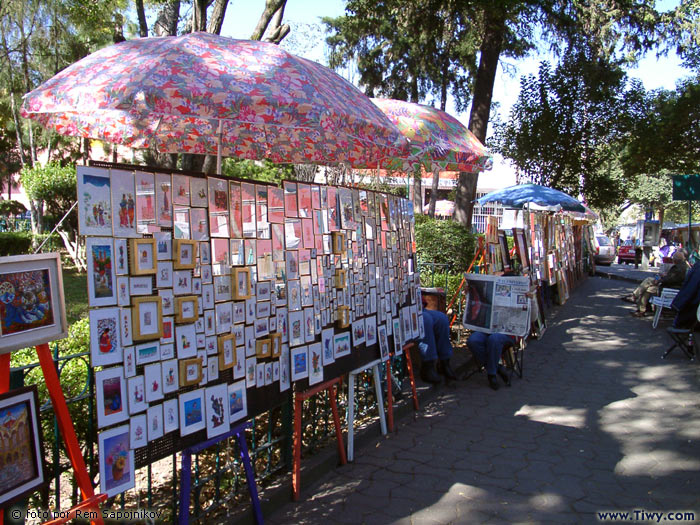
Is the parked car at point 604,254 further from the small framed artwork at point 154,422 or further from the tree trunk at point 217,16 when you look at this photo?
the small framed artwork at point 154,422

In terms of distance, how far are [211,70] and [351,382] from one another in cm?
272

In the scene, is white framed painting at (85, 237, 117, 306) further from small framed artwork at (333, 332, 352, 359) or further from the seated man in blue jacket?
the seated man in blue jacket

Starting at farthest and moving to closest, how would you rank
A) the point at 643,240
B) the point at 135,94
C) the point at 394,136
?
the point at 643,240, the point at 394,136, the point at 135,94

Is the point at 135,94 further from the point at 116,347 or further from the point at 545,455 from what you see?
the point at 545,455

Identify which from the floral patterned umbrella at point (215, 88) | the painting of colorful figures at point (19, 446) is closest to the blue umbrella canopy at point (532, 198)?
the floral patterned umbrella at point (215, 88)

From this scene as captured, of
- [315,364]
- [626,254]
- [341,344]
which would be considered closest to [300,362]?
[315,364]

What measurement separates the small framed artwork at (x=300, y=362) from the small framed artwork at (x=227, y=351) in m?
0.71

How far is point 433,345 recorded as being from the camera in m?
7.27

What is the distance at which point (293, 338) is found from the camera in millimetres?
4234

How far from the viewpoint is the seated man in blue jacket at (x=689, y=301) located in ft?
30.2

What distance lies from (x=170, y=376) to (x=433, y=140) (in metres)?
5.12

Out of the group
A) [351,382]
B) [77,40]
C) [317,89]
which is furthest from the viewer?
[77,40]

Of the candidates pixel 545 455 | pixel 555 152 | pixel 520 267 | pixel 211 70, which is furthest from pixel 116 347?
pixel 555 152

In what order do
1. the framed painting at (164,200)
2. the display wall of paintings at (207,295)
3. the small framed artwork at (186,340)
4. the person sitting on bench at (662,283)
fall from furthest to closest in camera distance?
→ the person sitting on bench at (662,283) < the small framed artwork at (186,340) < the framed painting at (164,200) < the display wall of paintings at (207,295)
